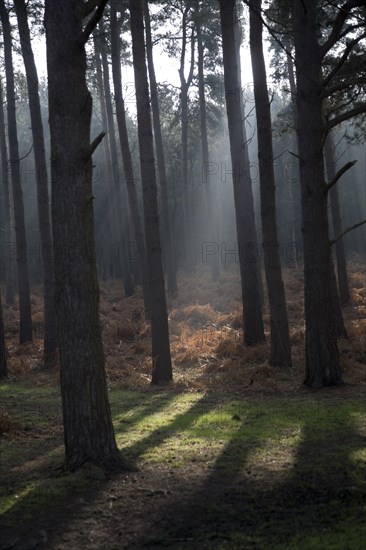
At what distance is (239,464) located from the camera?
22.7 ft

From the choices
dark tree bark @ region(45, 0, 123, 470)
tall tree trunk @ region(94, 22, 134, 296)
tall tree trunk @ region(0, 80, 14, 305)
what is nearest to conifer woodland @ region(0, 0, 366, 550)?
dark tree bark @ region(45, 0, 123, 470)

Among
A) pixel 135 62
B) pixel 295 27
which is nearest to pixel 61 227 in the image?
pixel 295 27

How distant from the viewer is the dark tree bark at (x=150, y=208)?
44.2 ft

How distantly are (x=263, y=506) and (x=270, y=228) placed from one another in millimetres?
8654

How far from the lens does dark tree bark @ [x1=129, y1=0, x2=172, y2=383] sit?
13468 mm

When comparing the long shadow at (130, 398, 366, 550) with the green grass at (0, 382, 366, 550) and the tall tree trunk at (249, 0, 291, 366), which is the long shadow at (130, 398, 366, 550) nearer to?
the green grass at (0, 382, 366, 550)

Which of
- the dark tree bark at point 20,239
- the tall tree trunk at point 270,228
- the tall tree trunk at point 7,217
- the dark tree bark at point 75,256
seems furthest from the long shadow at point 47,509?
the tall tree trunk at point 7,217

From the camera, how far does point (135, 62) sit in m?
13.8

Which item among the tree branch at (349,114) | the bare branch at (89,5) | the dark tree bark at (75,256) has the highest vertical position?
the bare branch at (89,5)

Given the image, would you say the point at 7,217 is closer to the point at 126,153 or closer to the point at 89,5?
the point at 126,153

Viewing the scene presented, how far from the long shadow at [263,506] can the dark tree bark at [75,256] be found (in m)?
1.20

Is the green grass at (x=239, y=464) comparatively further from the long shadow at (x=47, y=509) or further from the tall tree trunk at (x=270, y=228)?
the tall tree trunk at (x=270, y=228)

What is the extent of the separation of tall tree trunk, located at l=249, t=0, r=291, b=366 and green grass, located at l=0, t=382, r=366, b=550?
2912 mm

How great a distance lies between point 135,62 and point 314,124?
452 cm
